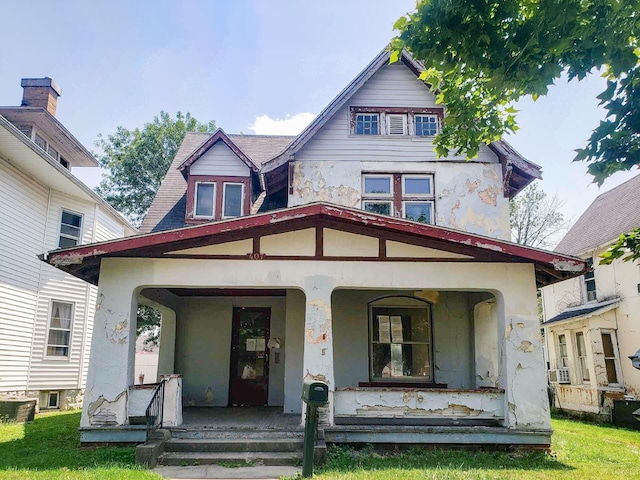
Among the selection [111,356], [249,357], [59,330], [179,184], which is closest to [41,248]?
[59,330]

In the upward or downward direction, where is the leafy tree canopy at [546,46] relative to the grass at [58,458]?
upward

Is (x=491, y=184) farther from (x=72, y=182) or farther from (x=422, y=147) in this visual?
(x=72, y=182)

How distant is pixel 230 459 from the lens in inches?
291

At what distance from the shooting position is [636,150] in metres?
6.13

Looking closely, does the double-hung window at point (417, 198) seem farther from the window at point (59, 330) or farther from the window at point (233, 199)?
the window at point (59, 330)

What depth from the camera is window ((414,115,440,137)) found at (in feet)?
39.9

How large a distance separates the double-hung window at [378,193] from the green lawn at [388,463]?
5.43m

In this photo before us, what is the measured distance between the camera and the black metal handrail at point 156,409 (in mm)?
7656

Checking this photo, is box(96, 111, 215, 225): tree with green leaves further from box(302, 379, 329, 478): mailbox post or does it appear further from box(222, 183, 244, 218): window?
box(302, 379, 329, 478): mailbox post

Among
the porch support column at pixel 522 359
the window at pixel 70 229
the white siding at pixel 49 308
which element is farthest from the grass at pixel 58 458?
the window at pixel 70 229

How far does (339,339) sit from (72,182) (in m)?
9.49

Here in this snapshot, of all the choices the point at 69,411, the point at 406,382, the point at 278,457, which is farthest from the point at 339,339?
the point at 69,411

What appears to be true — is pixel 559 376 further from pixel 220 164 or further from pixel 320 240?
pixel 220 164

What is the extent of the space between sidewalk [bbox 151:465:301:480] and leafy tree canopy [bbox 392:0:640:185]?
5.52 m
